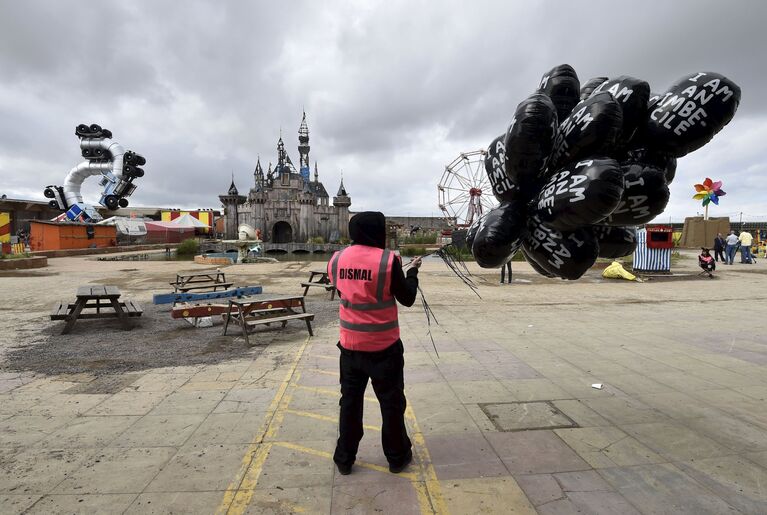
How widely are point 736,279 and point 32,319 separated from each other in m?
22.7

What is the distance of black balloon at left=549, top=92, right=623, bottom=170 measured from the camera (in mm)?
2924

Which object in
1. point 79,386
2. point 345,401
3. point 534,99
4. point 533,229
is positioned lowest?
point 79,386

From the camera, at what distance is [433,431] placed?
Result: 3822mm

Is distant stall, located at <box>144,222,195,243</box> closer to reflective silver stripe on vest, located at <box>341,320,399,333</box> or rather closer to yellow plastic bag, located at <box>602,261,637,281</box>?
yellow plastic bag, located at <box>602,261,637,281</box>

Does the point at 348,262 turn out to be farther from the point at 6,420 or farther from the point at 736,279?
the point at 736,279

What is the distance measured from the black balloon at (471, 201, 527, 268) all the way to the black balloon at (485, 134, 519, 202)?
12 cm

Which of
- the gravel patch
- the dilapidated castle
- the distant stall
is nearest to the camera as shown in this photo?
the gravel patch

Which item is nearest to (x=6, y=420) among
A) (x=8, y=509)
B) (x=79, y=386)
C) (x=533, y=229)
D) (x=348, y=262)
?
(x=79, y=386)

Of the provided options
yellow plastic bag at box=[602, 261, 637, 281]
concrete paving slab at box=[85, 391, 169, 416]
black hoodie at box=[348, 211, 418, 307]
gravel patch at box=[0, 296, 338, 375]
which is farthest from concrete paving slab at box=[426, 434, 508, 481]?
yellow plastic bag at box=[602, 261, 637, 281]

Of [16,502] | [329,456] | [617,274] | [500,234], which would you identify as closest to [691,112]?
[500,234]

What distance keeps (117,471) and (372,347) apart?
2.20m

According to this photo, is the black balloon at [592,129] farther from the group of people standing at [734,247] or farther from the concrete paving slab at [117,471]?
the group of people standing at [734,247]

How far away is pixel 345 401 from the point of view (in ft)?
10.6

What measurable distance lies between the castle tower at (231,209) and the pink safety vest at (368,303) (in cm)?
6376
